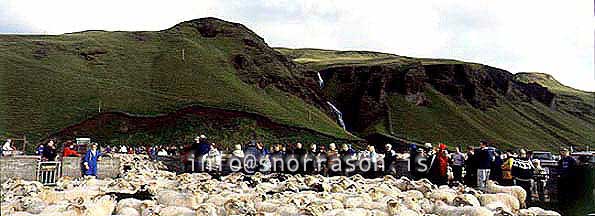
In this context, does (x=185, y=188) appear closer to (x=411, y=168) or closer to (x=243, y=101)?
(x=411, y=168)

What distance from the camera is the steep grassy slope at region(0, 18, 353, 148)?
102 m

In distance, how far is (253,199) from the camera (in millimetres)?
16359

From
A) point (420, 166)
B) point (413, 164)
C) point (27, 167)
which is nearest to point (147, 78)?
point (27, 167)

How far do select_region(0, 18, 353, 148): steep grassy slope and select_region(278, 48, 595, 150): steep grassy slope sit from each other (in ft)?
56.0

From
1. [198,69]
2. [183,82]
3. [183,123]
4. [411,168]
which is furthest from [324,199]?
[198,69]

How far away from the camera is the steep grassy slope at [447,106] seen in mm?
146000

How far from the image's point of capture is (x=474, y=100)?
547ft

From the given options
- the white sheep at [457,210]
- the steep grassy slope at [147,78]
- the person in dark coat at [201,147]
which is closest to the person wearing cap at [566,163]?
the white sheep at [457,210]

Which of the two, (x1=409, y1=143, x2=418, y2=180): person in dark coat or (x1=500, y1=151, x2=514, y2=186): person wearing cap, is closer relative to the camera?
(x1=500, y1=151, x2=514, y2=186): person wearing cap

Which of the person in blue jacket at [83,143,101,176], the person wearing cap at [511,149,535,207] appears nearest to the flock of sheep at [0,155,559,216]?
the person wearing cap at [511,149,535,207]

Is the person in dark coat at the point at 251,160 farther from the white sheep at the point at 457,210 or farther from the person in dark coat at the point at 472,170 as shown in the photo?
the white sheep at the point at 457,210

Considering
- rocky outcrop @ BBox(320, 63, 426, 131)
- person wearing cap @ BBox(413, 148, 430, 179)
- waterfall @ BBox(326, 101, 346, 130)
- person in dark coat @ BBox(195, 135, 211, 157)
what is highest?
rocky outcrop @ BBox(320, 63, 426, 131)

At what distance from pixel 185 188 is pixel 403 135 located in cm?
12466

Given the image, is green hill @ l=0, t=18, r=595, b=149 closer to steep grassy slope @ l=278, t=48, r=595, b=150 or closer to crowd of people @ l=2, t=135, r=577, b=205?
steep grassy slope @ l=278, t=48, r=595, b=150
